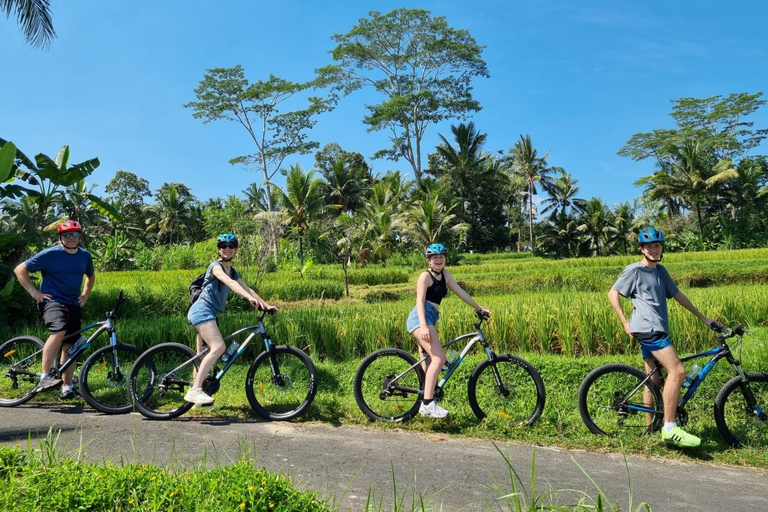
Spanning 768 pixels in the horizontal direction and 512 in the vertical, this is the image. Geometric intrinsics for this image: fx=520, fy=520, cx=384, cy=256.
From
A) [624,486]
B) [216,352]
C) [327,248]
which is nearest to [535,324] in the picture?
[624,486]

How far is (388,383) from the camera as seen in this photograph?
15.5 ft

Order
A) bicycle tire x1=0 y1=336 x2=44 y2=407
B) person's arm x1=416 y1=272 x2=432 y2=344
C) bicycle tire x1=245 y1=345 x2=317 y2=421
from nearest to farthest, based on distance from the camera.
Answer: person's arm x1=416 y1=272 x2=432 y2=344 < bicycle tire x1=245 y1=345 x2=317 y2=421 < bicycle tire x1=0 y1=336 x2=44 y2=407

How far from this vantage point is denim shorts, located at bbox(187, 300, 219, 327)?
4.71 meters

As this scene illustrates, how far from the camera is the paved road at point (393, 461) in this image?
3.16 meters

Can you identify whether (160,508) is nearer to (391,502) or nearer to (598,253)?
(391,502)

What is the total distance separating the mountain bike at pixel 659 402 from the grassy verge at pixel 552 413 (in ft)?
0.43

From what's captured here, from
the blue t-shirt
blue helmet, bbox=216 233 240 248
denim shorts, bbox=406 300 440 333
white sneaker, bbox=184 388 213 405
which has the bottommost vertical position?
white sneaker, bbox=184 388 213 405

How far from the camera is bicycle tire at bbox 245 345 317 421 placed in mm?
4718

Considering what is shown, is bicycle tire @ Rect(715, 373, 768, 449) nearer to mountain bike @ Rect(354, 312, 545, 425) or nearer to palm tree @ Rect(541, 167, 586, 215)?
mountain bike @ Rect(354, 312, 545, 425)

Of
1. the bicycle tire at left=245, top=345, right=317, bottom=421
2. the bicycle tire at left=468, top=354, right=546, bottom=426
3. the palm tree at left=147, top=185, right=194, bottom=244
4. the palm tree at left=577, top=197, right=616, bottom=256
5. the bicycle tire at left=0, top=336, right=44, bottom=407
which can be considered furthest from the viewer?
the palm tree at left=147, top=185, right=194, bottom=244

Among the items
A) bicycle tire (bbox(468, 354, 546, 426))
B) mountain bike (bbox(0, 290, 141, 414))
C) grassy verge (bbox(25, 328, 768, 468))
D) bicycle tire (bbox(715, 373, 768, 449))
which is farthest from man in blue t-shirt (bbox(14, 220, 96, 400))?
bicycle tire (bbox(715, 373, 768, 449))

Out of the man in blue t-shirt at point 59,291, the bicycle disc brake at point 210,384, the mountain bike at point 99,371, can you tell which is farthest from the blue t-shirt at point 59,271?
the bicycle disc brake at point 210,384

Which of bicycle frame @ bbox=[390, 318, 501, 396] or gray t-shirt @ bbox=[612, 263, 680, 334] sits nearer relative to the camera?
gray t-shirt @ bbox=[612, 263, 680, 334]

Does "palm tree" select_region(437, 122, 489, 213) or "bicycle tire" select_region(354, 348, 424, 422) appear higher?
"palm tree" select_region(437, 122, 489, 213)
